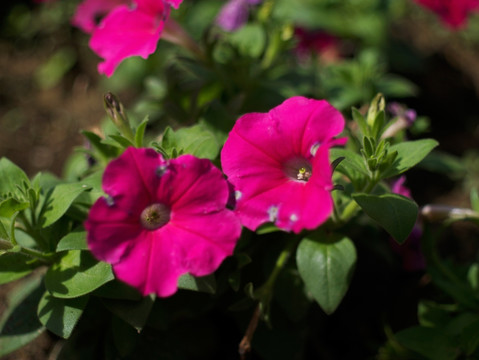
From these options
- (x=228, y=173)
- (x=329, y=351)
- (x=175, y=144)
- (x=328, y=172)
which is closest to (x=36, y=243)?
(x=175, y=144)

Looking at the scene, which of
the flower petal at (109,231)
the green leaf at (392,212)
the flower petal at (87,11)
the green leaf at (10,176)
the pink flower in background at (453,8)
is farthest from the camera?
the pink flower in background at (453,8)

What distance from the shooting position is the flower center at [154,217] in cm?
125

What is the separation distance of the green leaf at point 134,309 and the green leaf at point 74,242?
205mm

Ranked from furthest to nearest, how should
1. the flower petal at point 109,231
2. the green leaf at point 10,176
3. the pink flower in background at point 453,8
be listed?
1. the pink flower in background at point 453,8
2. the green leaf at point 10,176
3. the flower petal at point 109,231

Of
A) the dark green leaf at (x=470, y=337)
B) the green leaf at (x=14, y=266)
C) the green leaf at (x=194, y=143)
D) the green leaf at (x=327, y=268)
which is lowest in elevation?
the dark green leaf at (x=470, y=337)

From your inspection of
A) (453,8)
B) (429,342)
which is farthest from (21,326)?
(453,8)

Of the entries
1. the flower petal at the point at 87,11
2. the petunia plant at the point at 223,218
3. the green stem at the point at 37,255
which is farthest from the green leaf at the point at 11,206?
the flower petal at the point at 87,11

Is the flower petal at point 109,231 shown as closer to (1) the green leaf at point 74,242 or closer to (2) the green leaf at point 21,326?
(1) the green leaf at point 74,242

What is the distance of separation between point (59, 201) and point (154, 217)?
328mm

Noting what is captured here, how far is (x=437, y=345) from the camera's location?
1554 mm

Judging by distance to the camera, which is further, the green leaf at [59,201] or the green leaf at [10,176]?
the green leaf at [10,176]

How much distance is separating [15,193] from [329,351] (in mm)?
1340

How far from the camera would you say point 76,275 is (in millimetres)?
1392

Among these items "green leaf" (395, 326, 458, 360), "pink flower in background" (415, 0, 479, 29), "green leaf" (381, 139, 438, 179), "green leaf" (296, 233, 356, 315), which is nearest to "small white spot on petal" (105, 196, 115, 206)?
"green leaf" (296, 233, 356, 315)
